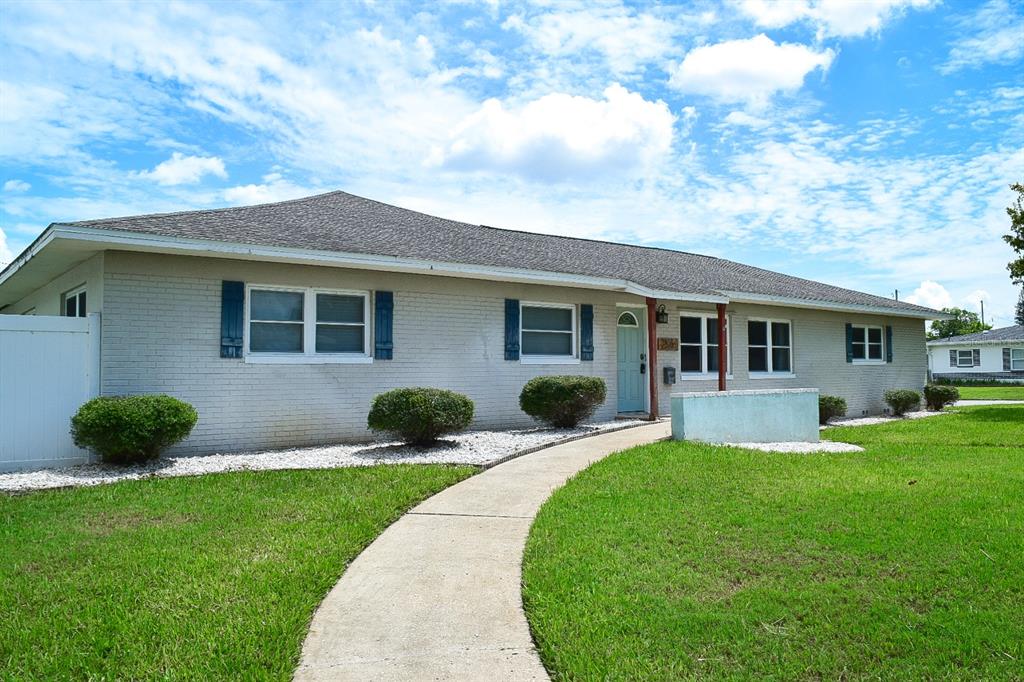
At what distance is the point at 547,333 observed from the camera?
1402cm

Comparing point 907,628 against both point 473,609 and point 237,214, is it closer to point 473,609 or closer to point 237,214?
Answer: point 473,609

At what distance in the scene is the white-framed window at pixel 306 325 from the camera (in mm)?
10883

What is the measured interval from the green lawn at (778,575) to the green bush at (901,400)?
10738mm

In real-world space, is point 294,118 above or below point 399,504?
above

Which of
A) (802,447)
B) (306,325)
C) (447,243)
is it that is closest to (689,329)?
(802,447)

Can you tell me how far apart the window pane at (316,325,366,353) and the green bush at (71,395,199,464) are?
2693mm

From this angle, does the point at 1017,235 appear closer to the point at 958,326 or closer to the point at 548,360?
the point at 548,360

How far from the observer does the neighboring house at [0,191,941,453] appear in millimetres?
9984

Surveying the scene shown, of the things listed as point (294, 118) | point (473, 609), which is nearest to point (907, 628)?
point (473, 609)

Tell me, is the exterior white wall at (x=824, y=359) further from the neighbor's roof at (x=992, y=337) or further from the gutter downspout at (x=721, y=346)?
the neighbor's roof at (x=992, y=337)

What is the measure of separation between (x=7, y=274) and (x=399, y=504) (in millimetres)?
9723

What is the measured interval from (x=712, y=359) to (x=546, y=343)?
16.1 feet

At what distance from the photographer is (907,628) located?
157 inches

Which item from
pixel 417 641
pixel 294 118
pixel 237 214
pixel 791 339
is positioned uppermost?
pixel 294 118
